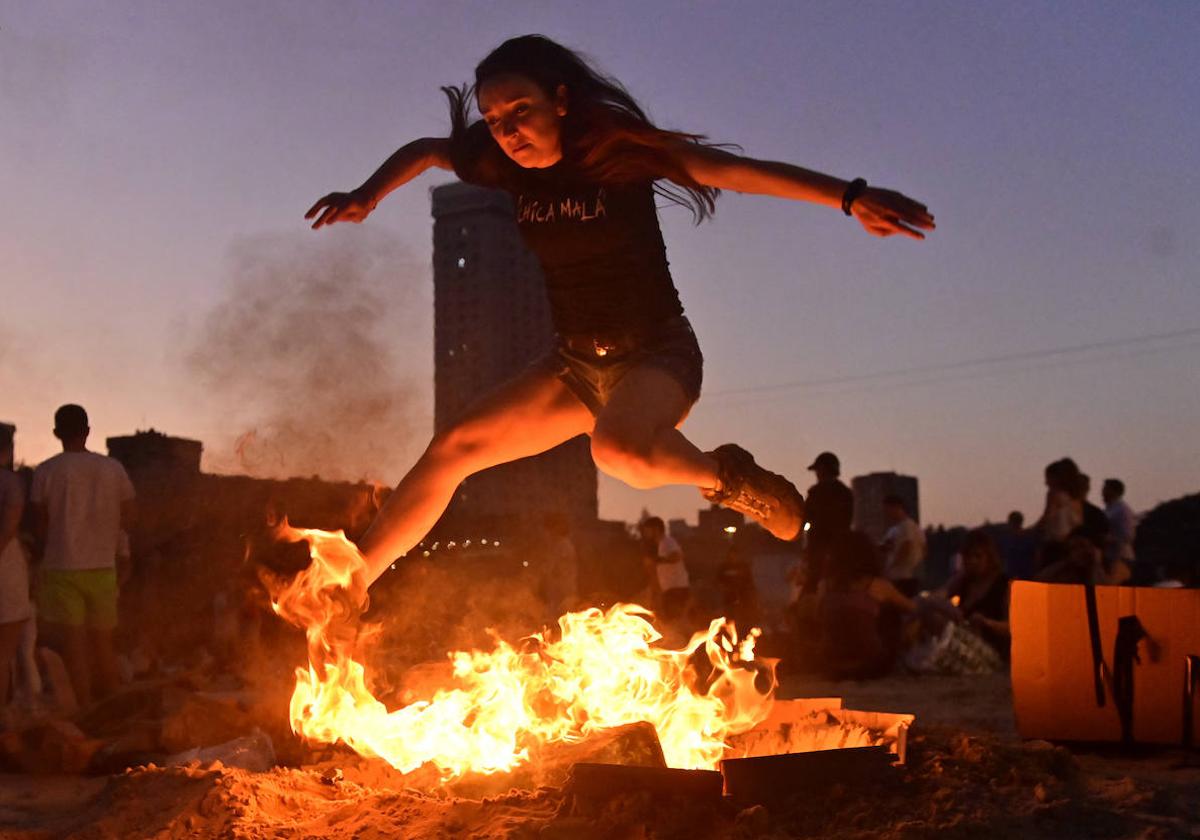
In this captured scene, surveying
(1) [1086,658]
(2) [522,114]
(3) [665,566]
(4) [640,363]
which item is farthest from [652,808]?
(3) [665,566]

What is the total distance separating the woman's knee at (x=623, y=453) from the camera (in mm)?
3699

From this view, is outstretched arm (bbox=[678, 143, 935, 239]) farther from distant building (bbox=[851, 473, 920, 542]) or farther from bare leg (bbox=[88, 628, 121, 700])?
distant building (bbox=[851, 473, 920, 542])

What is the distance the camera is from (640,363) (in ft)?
13.1

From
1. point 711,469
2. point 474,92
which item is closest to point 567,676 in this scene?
point 711,469

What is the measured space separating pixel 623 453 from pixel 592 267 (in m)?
0.75

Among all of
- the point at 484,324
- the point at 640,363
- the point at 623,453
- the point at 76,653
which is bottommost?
the point at 76,653

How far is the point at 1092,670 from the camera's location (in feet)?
17.1

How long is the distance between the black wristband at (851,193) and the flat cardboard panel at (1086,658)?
2.52m

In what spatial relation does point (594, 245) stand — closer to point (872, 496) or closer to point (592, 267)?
point (592, 267)

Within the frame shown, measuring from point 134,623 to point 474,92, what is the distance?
31.8 ft

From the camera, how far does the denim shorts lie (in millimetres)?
4016

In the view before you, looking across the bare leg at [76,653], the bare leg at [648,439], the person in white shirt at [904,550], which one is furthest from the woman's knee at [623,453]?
the person in white shirt at [904,550]

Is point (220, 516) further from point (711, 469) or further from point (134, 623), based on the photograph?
point (711, 469)

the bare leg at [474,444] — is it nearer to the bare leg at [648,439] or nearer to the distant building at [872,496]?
the bare leg at [648,439]
